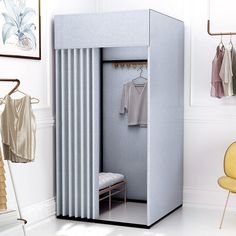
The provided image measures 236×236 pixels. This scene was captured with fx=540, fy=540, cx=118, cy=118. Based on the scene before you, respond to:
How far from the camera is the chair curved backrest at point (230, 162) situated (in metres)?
5.25

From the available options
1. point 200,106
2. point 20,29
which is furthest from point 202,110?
point 20,29

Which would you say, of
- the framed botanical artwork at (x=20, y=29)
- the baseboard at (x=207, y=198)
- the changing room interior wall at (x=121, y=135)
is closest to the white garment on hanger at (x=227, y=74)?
the changing room interior wall at (x=121, y=135)

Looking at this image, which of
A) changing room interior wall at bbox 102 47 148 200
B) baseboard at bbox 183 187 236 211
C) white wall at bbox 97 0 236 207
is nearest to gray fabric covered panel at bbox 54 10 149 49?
changing room interior wall at bbox 102 47 148 200

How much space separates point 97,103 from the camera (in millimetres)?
5195

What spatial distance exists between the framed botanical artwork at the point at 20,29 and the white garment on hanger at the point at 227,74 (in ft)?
6.01

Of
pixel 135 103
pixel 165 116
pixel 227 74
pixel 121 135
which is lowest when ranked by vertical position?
pixel 121 135

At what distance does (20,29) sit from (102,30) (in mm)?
762

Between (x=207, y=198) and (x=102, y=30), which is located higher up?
(x=102, y=30)

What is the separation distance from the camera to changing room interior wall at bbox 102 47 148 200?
19.7 ft

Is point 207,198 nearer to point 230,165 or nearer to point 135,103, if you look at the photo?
point 230,165

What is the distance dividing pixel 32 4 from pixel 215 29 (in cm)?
198

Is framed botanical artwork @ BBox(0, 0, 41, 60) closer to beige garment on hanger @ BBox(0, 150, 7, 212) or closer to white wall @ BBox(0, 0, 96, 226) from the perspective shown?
white wall @ BBox(0, 0, 96, 226)

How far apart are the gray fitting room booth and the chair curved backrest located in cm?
58

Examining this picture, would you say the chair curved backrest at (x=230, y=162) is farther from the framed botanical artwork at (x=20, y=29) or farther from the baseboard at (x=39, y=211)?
the framed botanical artwork at (x=20, y=29)
